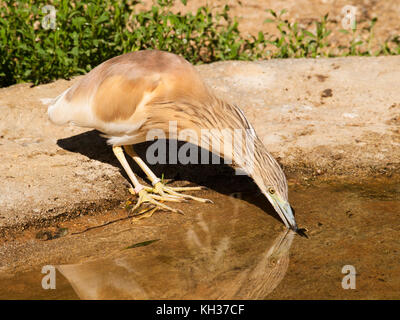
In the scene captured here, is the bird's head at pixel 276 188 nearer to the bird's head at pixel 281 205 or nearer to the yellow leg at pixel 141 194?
the bird's head at pixel 281 205

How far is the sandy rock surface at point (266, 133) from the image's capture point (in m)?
4.24

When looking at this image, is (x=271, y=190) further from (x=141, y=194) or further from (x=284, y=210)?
(x=141, y=194)

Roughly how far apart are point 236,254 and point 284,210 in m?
0.45

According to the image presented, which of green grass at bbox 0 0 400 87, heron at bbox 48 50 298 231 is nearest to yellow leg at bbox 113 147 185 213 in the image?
heron at bbox 48 50 298 231

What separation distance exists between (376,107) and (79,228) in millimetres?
2897

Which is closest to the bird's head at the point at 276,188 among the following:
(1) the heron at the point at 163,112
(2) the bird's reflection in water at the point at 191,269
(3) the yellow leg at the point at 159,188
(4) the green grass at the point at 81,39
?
(1) the heron at the point at 163,112

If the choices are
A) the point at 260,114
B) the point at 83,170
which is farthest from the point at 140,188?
the point at 260,114

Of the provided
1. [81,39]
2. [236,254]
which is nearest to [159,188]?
[236,254]

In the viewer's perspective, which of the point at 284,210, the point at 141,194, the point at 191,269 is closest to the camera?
the point at 191,269

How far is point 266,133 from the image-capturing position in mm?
5062

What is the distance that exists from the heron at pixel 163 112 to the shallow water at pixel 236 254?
0.78ft

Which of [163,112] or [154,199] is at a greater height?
[163,112]
